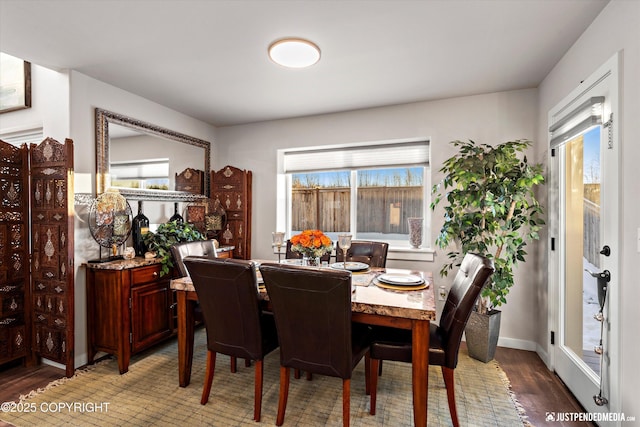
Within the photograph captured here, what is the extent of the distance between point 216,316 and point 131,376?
115 cm

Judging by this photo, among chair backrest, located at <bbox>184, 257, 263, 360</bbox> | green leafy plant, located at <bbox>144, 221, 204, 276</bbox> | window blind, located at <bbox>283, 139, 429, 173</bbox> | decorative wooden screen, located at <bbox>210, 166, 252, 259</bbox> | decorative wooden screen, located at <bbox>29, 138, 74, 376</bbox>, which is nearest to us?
chair backrest, located at <bbox>184, 257, 263, 360</bbox>

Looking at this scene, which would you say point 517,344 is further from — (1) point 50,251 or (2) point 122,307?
(1) point 50,251

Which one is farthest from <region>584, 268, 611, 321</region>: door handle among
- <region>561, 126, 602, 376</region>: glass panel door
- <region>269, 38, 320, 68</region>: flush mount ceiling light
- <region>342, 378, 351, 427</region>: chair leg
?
<region>269, 38, 320, 68</region>: flush mount ceiling light

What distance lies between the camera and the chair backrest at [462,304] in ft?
5.42

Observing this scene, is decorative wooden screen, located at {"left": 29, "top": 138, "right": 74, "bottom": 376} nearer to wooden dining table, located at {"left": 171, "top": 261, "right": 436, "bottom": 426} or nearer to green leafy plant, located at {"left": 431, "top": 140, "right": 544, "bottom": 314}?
wooden dining table, located at {"left": 171, "top": 261, "right": 436, "bottom": 426}

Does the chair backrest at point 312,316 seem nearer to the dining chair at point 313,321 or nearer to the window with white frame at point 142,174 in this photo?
the dining chair at point 313,321

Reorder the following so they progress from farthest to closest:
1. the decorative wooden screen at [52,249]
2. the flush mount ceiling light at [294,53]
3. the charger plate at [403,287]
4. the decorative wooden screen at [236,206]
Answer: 1. the decorative wooden screen at [236,206]
2. the decorative wooden screen at [52,249]
3. the flush mount ceiling light at [294,53]
4. the charger plate at [403,287]

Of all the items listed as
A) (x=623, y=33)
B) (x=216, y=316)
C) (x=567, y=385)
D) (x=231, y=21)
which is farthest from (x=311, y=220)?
(x=623, y=33)

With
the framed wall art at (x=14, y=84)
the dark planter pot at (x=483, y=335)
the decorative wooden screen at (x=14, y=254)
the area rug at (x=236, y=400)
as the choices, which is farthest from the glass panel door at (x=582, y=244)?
the framed wall art at (x=14, y=84)

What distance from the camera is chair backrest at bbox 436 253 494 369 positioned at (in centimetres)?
165

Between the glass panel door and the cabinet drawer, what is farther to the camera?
the cabinet drawer

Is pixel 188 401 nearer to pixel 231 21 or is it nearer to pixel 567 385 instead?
pixel 231 21

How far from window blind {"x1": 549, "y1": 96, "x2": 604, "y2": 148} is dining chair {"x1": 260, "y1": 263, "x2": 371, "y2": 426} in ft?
5.69

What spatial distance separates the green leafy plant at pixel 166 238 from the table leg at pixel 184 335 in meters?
0.76
